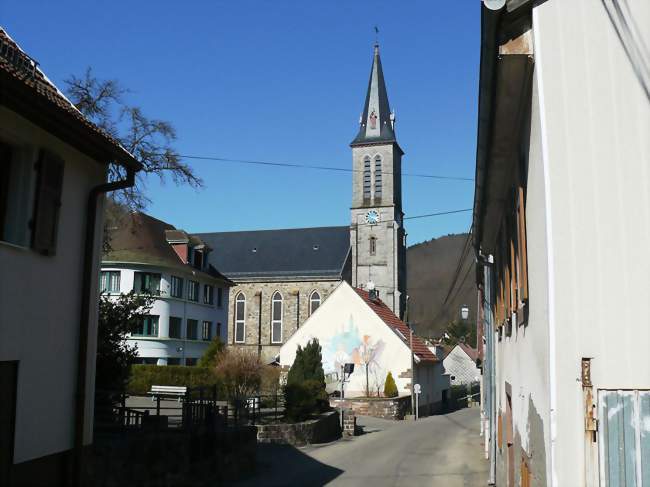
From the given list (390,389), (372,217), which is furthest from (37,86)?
(372,217)

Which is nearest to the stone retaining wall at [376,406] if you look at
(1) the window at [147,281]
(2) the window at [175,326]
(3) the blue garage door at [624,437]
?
(2) the window at [175,326]

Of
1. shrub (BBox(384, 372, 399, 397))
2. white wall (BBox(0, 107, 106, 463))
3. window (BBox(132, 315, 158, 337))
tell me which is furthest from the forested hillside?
white wall (BBox(0, 107, 106, 463))

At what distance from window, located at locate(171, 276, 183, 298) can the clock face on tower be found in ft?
86.4

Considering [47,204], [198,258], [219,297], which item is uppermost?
[198,258]

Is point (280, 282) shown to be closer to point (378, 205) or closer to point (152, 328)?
point (378, 205)

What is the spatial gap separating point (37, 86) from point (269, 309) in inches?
2321

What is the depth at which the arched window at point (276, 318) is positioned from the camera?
6588cm

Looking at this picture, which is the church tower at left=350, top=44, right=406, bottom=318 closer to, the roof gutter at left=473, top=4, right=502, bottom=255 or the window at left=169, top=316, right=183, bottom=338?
the window at left=169, top=316, right=183, bottom=338

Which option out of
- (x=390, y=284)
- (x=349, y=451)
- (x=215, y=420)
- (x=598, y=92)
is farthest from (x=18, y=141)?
(x=390, y=284)

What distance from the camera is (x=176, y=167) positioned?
21250 millimetres

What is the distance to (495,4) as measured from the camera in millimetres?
5004

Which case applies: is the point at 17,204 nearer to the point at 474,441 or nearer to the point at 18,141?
the point at 18,141

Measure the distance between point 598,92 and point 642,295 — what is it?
1.44 m

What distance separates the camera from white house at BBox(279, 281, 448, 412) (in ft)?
136
